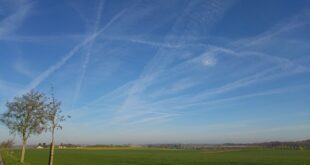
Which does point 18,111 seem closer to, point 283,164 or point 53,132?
point 53,132

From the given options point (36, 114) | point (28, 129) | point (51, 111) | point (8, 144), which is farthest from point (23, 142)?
point (8, 144)

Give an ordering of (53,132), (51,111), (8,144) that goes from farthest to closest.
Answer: (8,144), (51,111), (53,132)

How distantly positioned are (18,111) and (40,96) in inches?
148

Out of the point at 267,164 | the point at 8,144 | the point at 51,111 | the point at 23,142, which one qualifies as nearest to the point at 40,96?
the point at 23,142

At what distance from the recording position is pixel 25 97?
44.0m

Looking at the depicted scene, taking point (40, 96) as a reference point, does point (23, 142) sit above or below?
below

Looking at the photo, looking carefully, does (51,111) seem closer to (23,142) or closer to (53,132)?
(53,132)

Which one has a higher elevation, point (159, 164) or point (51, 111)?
point (51, 111)

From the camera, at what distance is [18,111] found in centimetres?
4475

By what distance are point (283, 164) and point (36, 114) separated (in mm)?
35400

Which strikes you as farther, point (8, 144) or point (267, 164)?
point (8, 144)

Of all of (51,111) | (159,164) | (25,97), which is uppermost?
(25,97)

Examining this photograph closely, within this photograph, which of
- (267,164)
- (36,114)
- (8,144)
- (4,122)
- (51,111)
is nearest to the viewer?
(51,111)

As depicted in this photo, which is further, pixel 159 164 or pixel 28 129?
pixel 159 164
